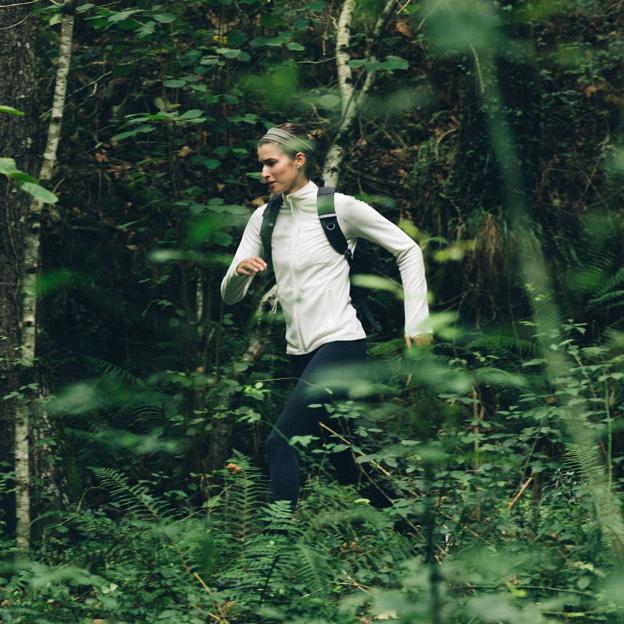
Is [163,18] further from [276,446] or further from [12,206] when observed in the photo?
[276,446]

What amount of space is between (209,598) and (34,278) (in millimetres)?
2587

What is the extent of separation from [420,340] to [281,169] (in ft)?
4.08

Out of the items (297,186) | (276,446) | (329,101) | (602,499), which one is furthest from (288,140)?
(602,499)

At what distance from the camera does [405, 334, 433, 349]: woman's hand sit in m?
4.33

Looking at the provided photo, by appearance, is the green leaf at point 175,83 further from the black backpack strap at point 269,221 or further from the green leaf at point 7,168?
the green leaf at point 7,168

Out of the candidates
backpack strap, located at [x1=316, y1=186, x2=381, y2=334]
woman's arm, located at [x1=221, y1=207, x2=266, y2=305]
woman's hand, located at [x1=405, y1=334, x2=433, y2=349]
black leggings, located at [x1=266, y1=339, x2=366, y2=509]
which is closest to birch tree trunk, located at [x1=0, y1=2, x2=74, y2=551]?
woman's arm, located at [x1=221, y1=207, x2=266, y2=305]

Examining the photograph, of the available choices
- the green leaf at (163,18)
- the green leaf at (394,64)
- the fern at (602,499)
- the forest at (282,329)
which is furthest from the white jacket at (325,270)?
the green leaf at (163,18)

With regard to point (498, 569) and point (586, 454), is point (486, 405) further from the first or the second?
point (498, 569)

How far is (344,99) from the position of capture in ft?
22.0

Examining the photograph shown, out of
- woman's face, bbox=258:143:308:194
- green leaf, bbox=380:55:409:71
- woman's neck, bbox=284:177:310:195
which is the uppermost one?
green leaf, bbox=380:55:409:71

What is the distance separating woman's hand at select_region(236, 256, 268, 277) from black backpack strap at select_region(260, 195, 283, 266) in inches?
9.0

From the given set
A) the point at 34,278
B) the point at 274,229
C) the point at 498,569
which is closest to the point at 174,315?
the point at 34,278

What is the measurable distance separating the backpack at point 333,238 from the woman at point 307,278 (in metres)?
0.03

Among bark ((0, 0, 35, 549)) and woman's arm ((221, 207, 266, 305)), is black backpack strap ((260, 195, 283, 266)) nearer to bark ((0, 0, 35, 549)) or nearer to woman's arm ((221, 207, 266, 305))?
woman's arm ((221, 207, 266, 305))
